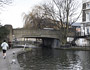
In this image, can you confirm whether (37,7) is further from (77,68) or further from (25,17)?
(77,68)

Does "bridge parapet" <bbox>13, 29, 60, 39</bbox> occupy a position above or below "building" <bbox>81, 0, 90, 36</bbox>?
below

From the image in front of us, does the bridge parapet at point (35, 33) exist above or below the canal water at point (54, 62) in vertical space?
above

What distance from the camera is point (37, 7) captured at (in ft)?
212

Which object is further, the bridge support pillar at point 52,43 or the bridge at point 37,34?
the bridge support pillar at point 52,43

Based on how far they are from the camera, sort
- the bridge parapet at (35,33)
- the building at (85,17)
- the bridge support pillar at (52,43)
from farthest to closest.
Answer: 1. the bridge support pillar at (52,43)
2. the building at (85,17)
3. the bridge parapet at (35,33)

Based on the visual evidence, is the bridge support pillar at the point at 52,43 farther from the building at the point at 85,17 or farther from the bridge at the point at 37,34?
the building at the point at 85,17

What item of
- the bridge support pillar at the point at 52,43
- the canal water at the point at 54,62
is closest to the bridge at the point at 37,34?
the bridge support pillar at the point at 52,43

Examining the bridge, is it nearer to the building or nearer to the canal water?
the building

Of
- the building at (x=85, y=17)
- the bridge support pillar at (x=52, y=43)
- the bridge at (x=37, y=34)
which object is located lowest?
the bridge support pillar at (x=52, y=43)

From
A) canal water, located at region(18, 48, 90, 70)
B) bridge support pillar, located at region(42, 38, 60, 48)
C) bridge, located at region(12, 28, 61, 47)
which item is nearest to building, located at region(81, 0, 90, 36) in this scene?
bridge support pillar, located at region(42, 38, 60, 48)

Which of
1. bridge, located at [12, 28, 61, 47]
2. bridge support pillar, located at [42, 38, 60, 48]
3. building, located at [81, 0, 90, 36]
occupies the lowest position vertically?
bridge support pillar, located at [42, 38, 60, 48]

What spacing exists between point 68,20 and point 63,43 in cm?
581

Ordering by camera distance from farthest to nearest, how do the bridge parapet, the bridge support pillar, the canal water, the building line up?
the bridge support pillar < the building < the bridge parapet < the canal water

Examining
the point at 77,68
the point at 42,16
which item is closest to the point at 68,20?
the point at 42,16
